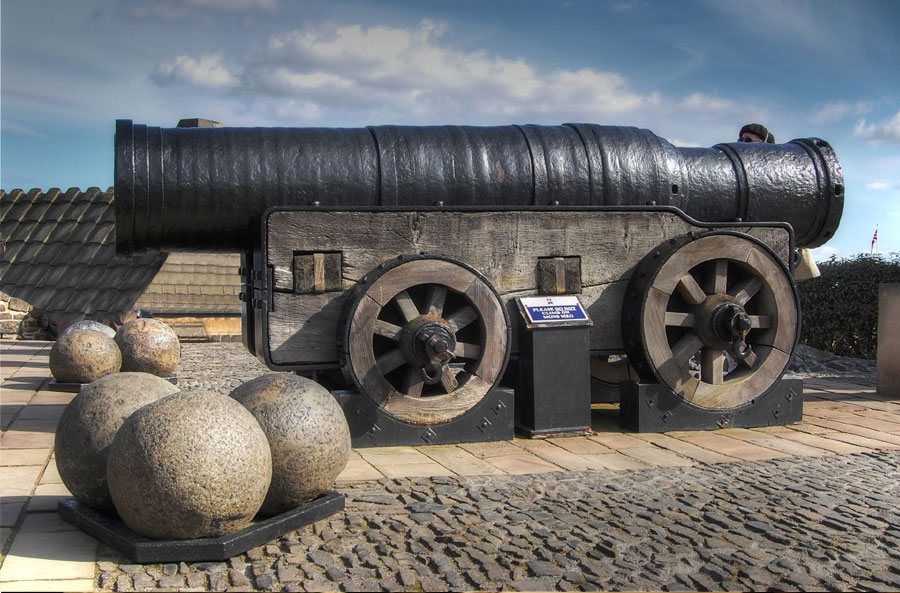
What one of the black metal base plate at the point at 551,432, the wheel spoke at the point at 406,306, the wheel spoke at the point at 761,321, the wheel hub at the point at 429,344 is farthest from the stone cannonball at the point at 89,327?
the wheel spoke at the point at 761,321

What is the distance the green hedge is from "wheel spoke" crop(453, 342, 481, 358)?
7.48m

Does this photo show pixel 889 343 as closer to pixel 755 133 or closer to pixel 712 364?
pixel 755 133

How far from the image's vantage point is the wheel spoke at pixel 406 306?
19.0 feet

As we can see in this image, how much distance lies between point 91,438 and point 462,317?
263 centimetres

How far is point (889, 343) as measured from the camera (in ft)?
28.5

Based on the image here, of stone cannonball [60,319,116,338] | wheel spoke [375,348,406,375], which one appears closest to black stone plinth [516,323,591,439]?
wheel spoke [375,348,406,375]

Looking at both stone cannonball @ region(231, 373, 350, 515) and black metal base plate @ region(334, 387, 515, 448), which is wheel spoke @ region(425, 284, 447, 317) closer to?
black metal base plate @ region(334, 387, 515, 448)

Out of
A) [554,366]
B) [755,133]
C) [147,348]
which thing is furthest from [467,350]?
[147,348]

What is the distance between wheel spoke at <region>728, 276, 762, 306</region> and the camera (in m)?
6.46

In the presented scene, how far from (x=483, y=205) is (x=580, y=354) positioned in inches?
45.6

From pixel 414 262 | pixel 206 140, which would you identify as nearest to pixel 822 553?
pixel 414 262

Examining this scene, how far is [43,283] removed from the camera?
55.8ft

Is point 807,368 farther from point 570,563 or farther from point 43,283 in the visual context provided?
point 43,283

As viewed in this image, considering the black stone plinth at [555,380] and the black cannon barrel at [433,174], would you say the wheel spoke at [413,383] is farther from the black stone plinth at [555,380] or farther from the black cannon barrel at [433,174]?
the black cannon barrel at [433,174]
